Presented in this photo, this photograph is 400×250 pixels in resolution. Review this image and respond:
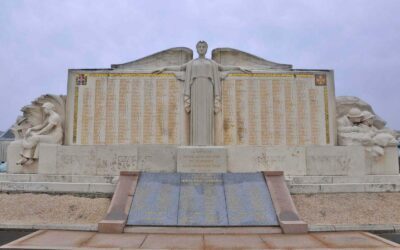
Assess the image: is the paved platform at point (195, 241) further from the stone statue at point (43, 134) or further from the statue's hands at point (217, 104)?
the statue's hands at point (217, 104)

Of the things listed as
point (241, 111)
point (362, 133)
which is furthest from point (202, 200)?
point (362, 133)

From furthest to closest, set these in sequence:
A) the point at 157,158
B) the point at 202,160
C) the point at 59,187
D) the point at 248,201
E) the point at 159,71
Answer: the point at 159,71 < the point at 157,158 < the point at 202,160 < the point at 59,187 < the point at 248,201

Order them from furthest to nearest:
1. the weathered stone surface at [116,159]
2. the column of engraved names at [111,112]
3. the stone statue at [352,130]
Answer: the column of engraved names at [111,112] → the stone statue at [352,130] → the weathered stone surface at [116,159]

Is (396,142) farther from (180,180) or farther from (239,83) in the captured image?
(180,180)

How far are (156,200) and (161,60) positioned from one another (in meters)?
5.24

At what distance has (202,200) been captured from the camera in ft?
25.8

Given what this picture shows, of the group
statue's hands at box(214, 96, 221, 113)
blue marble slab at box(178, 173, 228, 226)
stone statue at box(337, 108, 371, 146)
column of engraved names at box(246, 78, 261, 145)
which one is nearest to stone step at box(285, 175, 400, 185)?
stone statue at box(337, 108, 371, 146)

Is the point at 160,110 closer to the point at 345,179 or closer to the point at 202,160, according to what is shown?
the point at 202,160

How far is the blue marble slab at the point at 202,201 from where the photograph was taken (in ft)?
23.3

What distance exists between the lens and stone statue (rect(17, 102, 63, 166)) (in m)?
10.3

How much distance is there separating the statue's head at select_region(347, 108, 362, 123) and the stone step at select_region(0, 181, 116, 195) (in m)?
7.68

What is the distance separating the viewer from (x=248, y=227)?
6914 mm

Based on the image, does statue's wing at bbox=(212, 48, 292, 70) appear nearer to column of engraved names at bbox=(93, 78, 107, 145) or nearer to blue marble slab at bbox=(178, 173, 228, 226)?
→ column of engraved names at bbox=(93, 78, 107, 145)

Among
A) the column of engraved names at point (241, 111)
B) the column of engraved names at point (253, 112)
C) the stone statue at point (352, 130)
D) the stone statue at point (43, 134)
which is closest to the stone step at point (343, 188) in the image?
the stone statue at point (352, 130)
